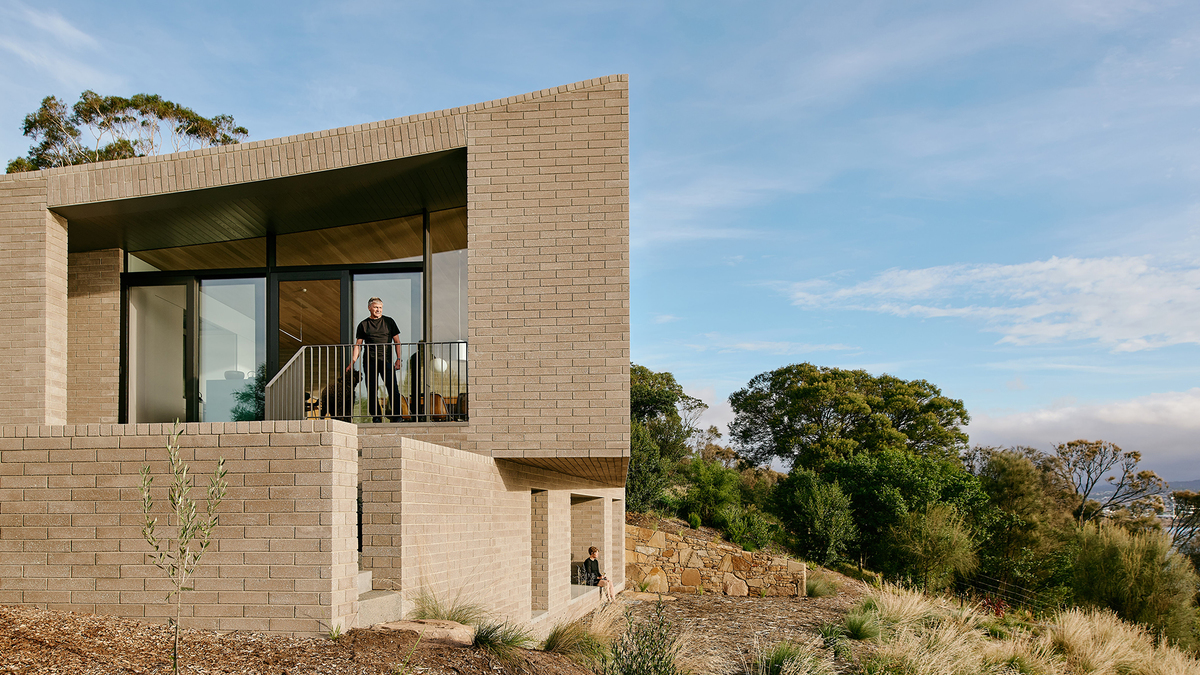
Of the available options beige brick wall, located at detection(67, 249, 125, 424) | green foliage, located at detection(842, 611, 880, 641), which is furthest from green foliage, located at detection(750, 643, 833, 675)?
beige brick wall, located at detection(67, 249, 125, 424)

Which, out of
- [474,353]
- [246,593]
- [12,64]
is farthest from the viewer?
[12,64]

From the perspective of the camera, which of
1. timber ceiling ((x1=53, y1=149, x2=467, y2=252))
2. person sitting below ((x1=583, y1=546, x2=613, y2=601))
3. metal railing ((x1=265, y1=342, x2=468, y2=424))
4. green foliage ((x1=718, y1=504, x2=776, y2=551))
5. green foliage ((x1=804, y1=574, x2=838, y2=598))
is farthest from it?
green foliage ((x1=718, y1=504, x2=776, y2=551))

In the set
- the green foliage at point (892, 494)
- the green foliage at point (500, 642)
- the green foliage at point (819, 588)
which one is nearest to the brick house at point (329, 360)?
the green foliage at point (500, 642)

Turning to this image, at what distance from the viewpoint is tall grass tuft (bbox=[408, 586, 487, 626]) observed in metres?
6.21

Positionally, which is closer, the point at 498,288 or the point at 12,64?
the point at 498,288

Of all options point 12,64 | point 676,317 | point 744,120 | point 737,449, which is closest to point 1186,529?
point 737,449

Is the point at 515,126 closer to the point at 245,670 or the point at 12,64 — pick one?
the point at 245,670

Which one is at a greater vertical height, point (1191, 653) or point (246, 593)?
point (246, 593)

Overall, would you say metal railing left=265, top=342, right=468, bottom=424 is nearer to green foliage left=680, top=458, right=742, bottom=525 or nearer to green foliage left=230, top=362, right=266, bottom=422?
green foliage left=230, top=362, right=266, bottom=422

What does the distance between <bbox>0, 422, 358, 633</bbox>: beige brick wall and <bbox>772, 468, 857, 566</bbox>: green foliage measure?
65.1 ft

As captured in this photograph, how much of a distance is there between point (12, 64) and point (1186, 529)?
149ft

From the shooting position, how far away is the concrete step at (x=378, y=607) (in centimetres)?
541

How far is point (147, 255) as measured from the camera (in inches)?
456

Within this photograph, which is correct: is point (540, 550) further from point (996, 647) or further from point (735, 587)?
point (735, 587)
